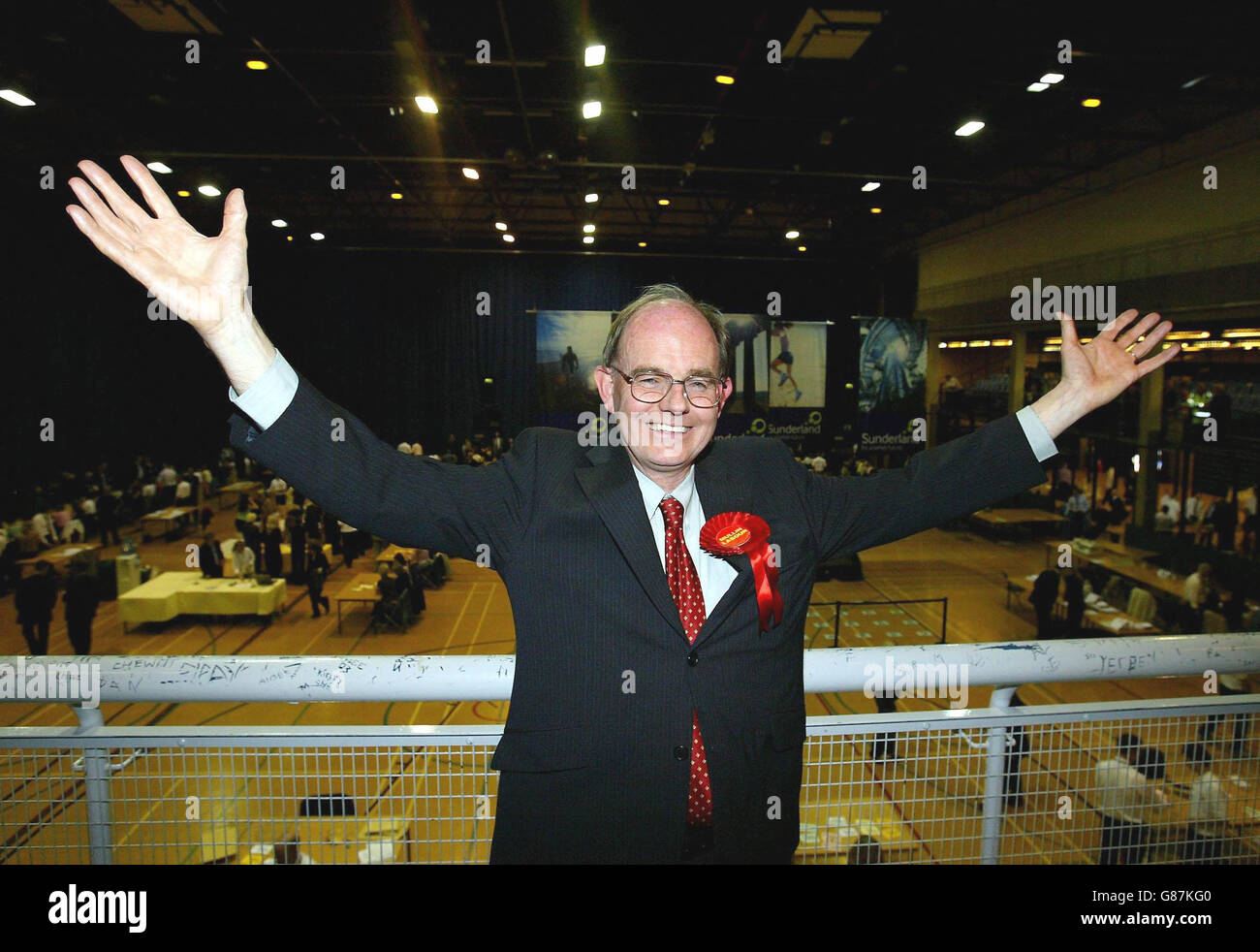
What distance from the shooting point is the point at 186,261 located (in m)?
1.40

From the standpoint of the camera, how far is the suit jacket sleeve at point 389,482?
136cm

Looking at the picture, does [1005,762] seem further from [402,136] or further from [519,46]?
[402,136]

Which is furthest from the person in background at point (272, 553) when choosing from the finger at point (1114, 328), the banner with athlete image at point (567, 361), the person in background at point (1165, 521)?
the person in background at point (1165, 521)

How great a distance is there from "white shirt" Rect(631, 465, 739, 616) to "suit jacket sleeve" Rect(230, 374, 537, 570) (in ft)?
0.95

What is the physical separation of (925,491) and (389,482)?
1.25 meters

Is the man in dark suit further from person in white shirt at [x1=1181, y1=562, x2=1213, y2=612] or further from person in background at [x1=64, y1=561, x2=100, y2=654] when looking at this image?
person in white shirt at [x1=1181, y1=562, x2=1213, y2=612]

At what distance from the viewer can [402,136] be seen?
18344mm

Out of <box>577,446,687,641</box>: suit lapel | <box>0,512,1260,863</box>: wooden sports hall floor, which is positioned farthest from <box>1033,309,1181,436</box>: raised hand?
<box>0,512,1260,863</box>: wooden sports hall floor

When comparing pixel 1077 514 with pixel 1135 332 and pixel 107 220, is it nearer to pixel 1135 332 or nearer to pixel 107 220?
pixel 1135 332

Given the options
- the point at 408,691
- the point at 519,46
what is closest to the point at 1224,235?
the point at 519,46

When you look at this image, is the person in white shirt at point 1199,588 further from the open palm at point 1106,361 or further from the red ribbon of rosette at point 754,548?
the red ribbon of rosette at point 754,548

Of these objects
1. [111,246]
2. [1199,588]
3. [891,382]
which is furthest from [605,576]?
[891,382]

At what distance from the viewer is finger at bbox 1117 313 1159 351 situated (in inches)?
72.0
